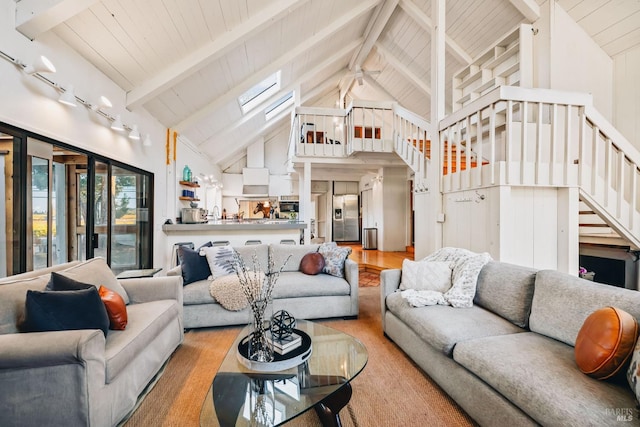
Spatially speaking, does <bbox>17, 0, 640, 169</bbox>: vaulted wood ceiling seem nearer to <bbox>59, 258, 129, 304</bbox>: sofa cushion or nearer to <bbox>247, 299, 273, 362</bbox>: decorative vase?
<bbox>59, 258, 129, 304</bbox>: sofa cushion

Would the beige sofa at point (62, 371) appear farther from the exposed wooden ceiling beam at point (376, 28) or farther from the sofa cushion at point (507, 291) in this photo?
the exposed wooden ceiling beam at point (376, 28)

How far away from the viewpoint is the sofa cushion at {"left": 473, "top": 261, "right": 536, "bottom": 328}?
191cm

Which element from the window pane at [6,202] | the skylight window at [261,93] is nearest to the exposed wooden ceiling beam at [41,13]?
the window pane at [6,202]

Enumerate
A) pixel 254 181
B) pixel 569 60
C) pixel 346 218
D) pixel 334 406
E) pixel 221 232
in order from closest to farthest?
pixel 334 406 < pixel 569 60 < pixel 221 232 < pixel 254 181 < pixel 346 218

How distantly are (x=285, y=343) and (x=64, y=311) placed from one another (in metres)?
1.20

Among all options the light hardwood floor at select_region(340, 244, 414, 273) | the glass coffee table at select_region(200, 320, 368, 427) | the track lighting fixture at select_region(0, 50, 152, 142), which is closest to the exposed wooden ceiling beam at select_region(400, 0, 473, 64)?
the light hardwood floor at select_region(340, 244, 414, 273)

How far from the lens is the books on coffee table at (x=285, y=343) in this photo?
164 centimetres

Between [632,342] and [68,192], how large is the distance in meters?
4.31

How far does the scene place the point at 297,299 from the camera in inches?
118

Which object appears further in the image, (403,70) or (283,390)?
(403,70)

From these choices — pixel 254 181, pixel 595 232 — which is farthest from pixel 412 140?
pixel 254 181

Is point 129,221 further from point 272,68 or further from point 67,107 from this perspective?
point 272,68

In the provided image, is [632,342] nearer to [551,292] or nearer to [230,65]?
[551,292]

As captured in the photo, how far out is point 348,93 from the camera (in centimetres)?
A: 980
